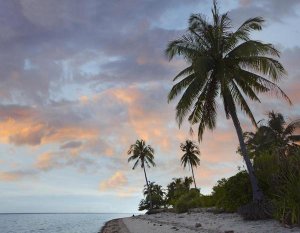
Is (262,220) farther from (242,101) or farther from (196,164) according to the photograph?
(196,164)

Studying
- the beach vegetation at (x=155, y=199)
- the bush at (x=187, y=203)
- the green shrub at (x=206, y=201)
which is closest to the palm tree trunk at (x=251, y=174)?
the green shrub at (x=206, y=201)

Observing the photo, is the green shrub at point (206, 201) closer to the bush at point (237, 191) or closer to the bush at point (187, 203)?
the bush at point (187, 203)

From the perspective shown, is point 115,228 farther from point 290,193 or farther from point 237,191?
point 290,193

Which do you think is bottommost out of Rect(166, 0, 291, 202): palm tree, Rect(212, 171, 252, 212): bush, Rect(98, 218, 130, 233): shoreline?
Rect(98, 218, 130, 233): shoreline

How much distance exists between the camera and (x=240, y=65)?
971 inches

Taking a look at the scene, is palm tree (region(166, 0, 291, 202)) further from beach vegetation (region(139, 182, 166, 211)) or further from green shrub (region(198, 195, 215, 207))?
beach vegetation (region(139, 182, 166, 211))

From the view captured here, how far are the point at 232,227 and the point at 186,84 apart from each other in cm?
1011

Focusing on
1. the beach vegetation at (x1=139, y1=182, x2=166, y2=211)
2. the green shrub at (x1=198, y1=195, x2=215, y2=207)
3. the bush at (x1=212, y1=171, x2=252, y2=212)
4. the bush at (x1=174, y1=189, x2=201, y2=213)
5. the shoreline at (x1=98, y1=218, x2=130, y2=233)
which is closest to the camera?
the bush at (x1=212, y1=171, x2=252, y2=212)

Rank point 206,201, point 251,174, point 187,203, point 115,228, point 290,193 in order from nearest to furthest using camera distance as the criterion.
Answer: point 290,193, point 251,174, point 115,228, point 206,201, point 187,203

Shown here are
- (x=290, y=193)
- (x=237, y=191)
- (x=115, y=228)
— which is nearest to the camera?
(x=290, y=193)

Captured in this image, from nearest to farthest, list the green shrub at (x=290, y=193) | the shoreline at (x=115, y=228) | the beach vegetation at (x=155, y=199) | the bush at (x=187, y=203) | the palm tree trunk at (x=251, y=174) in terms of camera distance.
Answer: the green shrub at (x=290, y=193) < the palm tree trunk at (x=251, y=174) < the shoreline at (x=115, y=228) < the bush at (x=187, y=203) < the beach vegetation at (x=155, y=199)

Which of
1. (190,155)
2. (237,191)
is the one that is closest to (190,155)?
(190,155)

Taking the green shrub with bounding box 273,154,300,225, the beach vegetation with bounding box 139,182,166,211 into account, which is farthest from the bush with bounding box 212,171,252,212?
the beach vegetation with bounding box 139,182,166,211

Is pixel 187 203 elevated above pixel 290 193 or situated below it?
above
